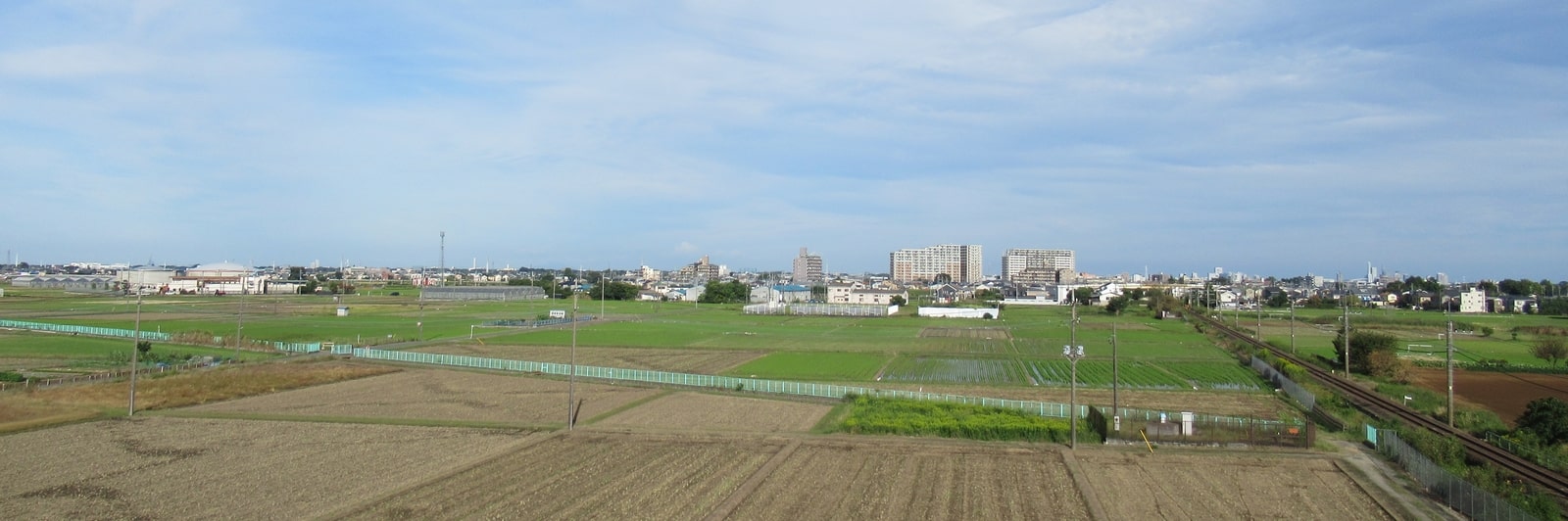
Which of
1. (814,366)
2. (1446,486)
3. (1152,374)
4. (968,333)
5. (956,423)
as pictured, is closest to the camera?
(1446,486)

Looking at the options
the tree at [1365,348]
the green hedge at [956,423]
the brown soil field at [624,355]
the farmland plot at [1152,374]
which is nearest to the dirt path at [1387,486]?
the green hedge at [956,423]

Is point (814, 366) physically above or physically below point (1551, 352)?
below

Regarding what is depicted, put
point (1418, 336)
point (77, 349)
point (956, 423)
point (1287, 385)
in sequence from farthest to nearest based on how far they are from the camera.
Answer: point (1418, 336) → point (77, 349) → point (1287, 385) → point (956, 423)

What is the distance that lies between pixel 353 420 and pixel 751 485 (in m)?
12.8

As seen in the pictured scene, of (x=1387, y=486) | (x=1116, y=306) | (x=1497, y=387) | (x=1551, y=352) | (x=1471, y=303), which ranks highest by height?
(x=1471, y=303)

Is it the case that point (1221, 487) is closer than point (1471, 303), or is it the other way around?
point (1221, 487)

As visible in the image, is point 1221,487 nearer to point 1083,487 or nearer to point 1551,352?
point 1083,487

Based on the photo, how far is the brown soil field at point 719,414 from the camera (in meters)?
22.6

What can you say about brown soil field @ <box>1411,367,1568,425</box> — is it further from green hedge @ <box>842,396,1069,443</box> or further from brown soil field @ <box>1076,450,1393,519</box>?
green hedge @ <box>842,396,1069,443</box>

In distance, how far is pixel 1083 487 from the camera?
1620 centimetres

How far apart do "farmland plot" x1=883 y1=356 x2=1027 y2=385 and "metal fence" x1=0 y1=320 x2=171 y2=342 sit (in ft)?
123

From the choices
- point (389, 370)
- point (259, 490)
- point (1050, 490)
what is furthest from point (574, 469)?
point (389, 370)

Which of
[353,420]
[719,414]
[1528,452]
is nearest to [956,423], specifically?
[719,414]

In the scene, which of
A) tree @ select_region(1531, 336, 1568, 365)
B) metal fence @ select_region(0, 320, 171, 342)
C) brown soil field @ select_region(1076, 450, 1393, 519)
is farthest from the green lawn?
metal fence @ select_region(0, 320, 171, 342)
